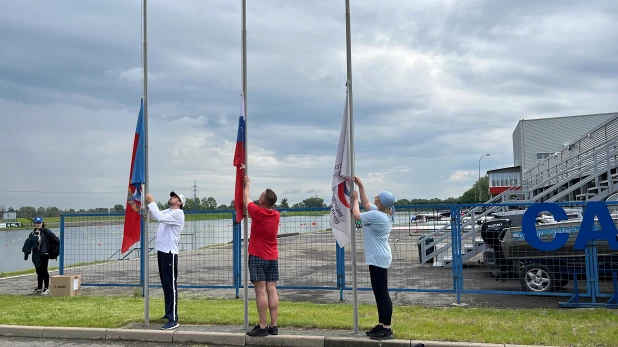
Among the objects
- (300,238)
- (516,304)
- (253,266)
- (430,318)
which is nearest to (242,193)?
(253,266)

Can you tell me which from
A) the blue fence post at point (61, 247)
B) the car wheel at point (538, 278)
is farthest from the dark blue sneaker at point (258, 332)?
the blue fence post at point (61, 247)

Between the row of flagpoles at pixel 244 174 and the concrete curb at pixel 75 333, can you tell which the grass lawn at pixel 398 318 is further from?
the row of flagpoles at pixel 244 174

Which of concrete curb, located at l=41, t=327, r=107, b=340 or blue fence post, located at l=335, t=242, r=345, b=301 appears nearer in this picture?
concrete curb, located at l=41, t=327, r=107, b=340

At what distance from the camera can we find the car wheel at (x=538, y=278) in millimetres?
10273

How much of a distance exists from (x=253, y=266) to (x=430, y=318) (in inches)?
121

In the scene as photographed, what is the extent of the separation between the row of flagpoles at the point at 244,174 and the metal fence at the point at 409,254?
0.61 m

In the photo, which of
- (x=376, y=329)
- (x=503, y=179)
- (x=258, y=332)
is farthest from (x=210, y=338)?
(x=503, y=179)

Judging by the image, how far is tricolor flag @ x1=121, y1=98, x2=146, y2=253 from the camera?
849 cm

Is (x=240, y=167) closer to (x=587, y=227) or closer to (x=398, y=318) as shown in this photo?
(x=398, y=318)

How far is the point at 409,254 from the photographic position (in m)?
13.7

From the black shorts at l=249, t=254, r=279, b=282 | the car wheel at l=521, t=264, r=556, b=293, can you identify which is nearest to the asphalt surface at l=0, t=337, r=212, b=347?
the black shorts at l=249, t=254, r=279, b=282

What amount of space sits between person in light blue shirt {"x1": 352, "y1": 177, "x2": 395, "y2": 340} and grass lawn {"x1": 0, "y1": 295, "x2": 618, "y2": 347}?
35 cm

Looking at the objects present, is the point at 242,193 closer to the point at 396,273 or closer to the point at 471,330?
the point at 471,330

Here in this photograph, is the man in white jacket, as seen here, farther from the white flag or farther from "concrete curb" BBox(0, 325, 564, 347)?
the white flag
